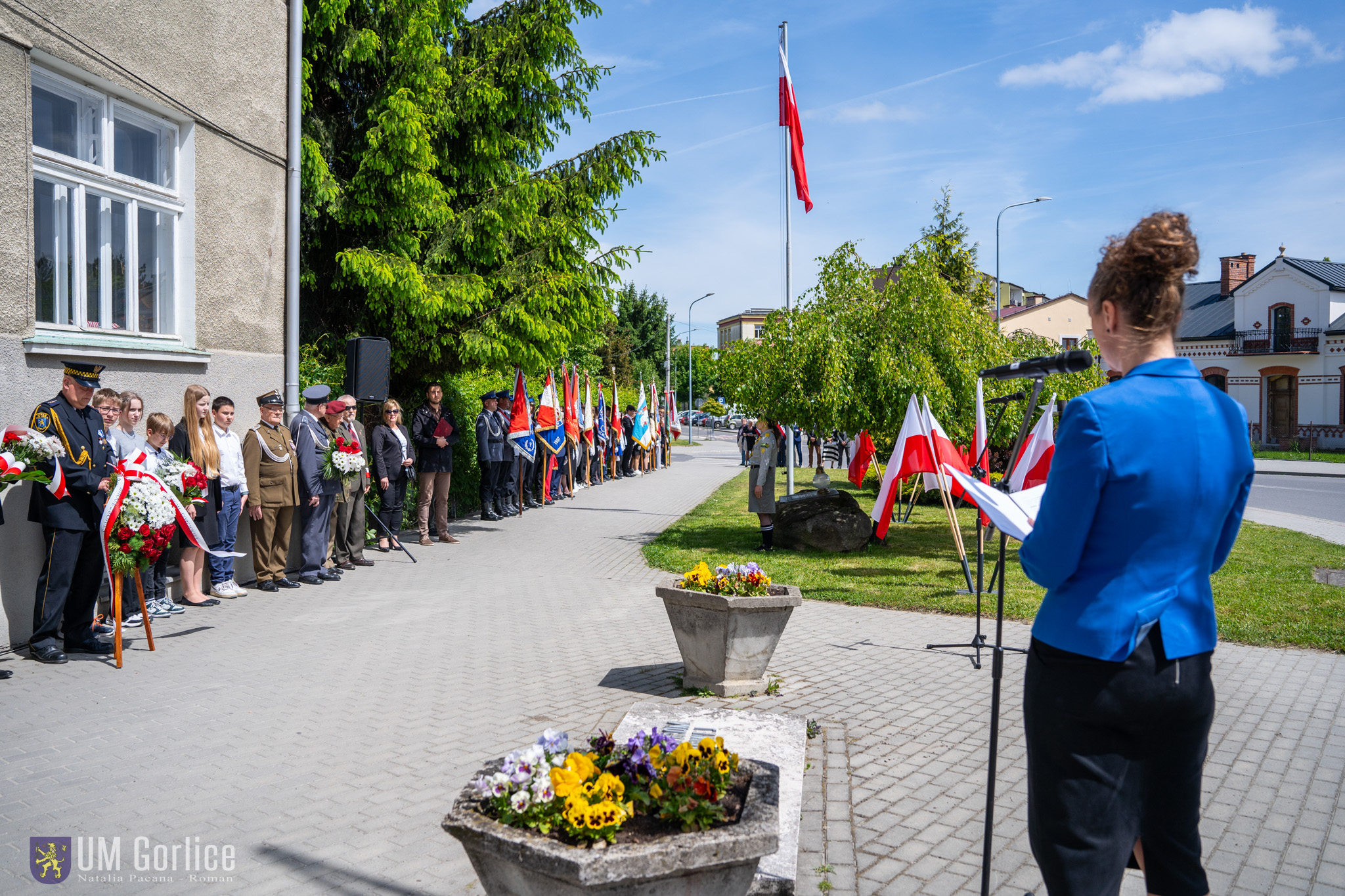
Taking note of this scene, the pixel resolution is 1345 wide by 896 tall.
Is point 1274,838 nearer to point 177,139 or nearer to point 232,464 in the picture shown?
point 232,464

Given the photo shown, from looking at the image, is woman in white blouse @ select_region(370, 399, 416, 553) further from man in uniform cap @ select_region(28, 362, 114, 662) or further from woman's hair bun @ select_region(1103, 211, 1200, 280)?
woman's hair bun @ select_region(1103, 211, 1200, 280)

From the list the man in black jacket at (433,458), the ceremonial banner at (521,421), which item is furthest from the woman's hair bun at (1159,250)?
the ceremonial banner at (521,421)

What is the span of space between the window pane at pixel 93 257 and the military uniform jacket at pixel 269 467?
186 centimetres

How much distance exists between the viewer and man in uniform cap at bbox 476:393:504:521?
15.7m

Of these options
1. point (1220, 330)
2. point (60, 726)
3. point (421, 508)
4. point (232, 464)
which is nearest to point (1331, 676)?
point (60, 726)

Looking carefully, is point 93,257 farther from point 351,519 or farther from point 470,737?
point 470,737

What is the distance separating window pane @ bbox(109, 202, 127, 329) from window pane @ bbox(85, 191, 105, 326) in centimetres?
15

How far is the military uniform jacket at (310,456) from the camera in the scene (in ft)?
33.1

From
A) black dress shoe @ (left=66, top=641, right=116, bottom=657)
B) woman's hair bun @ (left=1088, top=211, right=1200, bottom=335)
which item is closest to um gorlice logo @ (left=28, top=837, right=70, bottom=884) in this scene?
black dress shoe @ (left=66, top=641, right=116, bottom=657)

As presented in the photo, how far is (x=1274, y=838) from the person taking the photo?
3.96 m

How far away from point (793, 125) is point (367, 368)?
900 cm

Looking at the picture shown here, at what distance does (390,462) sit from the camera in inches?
476

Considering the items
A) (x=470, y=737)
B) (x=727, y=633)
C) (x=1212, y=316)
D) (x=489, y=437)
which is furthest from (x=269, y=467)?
(x=1212, y=316)

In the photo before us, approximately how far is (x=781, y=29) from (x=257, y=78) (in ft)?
31.3
